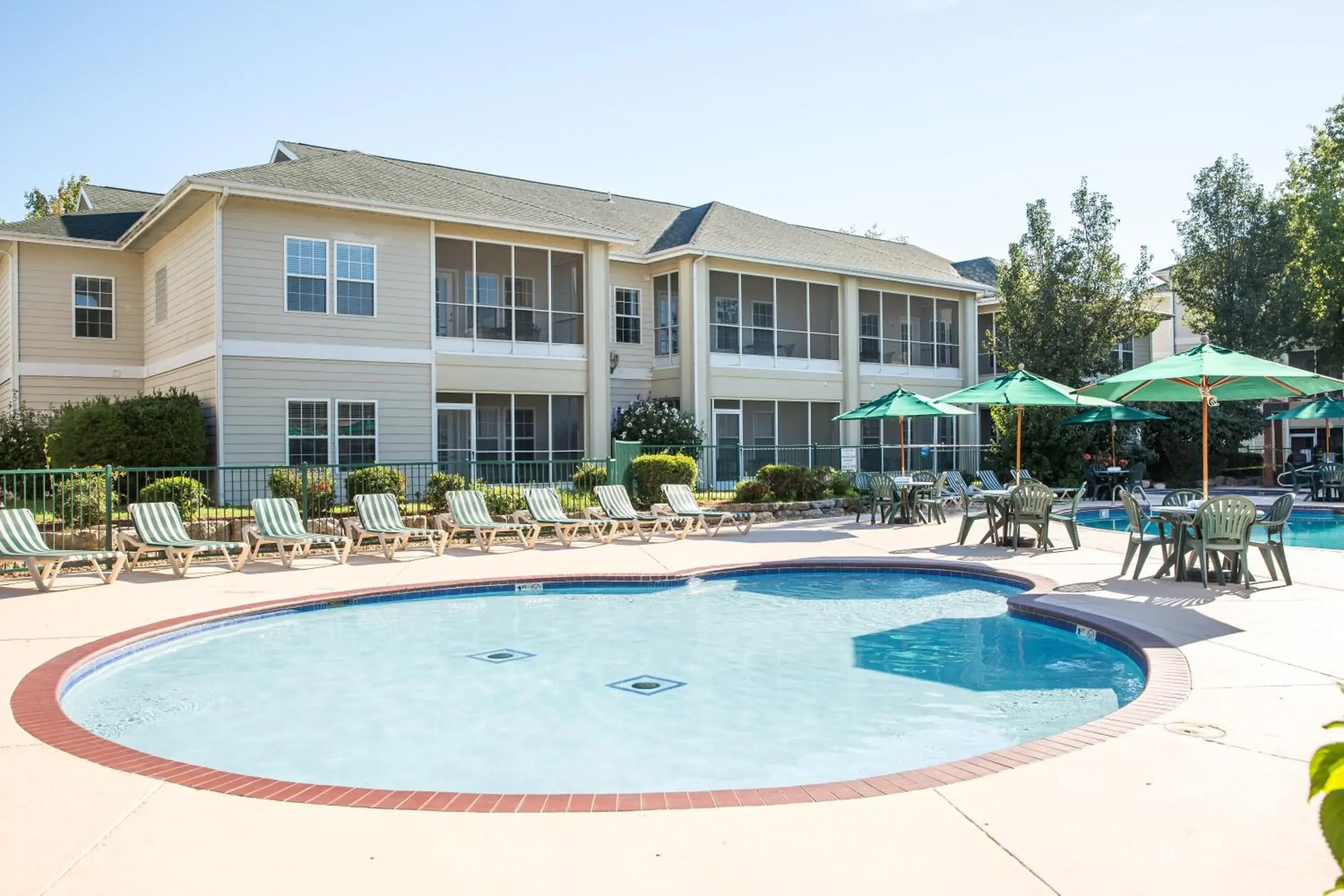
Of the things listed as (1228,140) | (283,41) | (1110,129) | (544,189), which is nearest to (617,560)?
(283,41)

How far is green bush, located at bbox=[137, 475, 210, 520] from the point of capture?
585 inches

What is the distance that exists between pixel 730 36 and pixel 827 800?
1410cm

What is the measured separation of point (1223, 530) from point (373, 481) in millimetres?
12838

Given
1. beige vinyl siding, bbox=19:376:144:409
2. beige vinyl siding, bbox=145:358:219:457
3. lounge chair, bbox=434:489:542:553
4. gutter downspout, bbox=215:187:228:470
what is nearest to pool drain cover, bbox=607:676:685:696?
lounge chair, bbox=434:489:542:553

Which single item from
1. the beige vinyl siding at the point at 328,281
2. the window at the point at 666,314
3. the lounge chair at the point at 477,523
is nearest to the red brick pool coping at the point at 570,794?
the lounge chair at the point at 477,523

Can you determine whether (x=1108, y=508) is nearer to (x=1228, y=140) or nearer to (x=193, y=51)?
(x=1228, y=140)

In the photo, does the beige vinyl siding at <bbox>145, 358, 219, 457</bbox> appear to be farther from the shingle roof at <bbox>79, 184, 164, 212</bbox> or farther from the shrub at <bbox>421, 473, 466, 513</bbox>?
the shingle roof at <bbox>79, 184, 164, 212</bbox>

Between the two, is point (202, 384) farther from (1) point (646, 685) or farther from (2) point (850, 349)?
(2) point (850, 349)

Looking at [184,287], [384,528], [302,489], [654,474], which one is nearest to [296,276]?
[184,287]

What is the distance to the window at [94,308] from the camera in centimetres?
2289

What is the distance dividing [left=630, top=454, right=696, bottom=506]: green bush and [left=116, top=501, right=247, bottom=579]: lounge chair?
8295mm

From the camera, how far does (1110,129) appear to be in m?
20.5

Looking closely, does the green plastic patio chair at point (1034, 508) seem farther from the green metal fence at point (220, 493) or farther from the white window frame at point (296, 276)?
the white window frame at point (296, 276)

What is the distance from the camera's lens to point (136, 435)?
17656 millimetres
